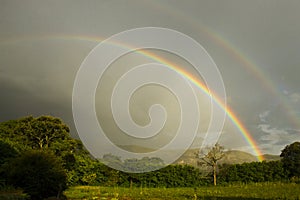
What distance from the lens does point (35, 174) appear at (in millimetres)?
15492

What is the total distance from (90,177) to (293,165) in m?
31.2

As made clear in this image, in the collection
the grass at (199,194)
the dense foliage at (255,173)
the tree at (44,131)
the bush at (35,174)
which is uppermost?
the tree at (44,131)

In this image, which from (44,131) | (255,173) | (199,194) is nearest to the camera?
(199,194)

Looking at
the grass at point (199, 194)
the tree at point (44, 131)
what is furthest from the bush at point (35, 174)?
the tree at point (44, 131)

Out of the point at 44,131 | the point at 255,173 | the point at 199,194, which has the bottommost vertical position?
the point at 199,194

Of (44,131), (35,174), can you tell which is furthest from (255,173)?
(35,174)

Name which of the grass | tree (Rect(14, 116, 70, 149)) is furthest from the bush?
tree (Rect(14, 116, 70, 149))

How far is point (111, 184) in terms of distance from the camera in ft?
155

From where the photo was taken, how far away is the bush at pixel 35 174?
15.4 m

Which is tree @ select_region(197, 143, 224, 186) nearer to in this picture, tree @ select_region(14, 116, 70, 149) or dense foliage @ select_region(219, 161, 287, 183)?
dense foliage @ select_region(219, 161, 287, 183)

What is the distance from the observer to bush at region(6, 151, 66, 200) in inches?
604

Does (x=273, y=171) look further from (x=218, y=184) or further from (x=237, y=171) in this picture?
(x=218, y=184)

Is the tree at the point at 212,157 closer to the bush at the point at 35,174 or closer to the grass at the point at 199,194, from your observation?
the grass at the point at 199,194

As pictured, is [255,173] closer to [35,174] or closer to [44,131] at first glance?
[44,131]
